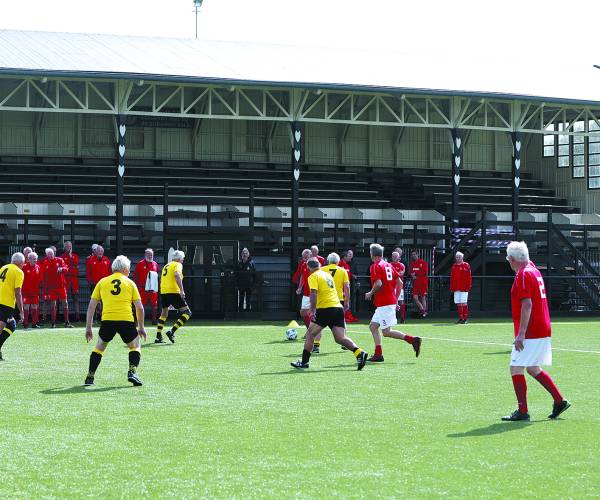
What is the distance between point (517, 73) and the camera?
1583 inches

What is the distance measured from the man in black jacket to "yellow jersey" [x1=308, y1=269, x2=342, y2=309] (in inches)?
579

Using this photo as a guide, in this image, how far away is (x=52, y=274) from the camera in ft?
91.9

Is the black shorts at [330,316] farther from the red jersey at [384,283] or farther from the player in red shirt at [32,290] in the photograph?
the player in red shirt at [32,290]

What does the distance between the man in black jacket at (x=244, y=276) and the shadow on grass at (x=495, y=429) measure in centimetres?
2082

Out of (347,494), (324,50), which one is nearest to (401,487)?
(347,494)

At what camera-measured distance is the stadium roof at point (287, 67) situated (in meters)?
32.2

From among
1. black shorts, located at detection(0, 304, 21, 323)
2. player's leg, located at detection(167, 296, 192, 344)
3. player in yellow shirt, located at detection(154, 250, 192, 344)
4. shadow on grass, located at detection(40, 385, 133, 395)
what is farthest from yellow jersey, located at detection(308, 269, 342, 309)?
player's leg, located at detection(167, 296, 192, 344)

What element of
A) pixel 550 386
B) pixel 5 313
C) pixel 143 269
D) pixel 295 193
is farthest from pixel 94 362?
pixel 295 193

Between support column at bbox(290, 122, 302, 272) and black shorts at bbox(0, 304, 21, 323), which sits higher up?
support column at bbox(290, 122, 302, 272)

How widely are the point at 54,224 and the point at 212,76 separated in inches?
289

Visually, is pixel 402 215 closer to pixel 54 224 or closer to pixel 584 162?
pixel 584 162

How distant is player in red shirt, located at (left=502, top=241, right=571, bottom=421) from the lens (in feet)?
36.5

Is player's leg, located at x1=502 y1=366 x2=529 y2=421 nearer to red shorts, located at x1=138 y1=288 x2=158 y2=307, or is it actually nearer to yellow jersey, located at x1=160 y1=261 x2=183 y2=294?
yellow jersey, located at x1=160 y1=261 x2=183 y2=294

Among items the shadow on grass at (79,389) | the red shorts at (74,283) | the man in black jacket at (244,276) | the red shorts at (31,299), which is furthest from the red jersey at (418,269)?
the shadow on grass at (79,389)
